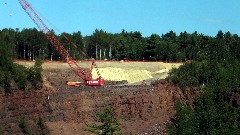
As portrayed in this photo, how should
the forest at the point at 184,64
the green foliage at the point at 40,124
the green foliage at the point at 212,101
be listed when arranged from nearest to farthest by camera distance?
the green foliage at the point at 212,101, the forest at the point at 184,64, the green foliage at the point at 40,124

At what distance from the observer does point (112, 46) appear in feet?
458

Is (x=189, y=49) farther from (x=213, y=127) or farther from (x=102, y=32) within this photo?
(x=213, y=127)

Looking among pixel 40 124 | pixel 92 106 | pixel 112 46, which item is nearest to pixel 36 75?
pixel 92 106

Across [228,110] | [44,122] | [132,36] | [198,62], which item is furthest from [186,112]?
[132,36]

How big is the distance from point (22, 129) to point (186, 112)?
60.0 ft

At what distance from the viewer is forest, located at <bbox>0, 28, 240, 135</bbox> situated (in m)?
58.5

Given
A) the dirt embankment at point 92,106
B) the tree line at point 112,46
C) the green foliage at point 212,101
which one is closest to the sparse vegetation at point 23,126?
the dirt embankment at point 92,106

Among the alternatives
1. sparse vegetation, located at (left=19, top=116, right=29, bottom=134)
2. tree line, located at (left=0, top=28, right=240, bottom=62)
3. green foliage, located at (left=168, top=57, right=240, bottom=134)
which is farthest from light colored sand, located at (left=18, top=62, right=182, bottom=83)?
tree line, located at (left=0, top=28, right=240, bottom=62)

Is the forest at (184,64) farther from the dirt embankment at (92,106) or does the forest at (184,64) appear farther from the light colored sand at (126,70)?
the light colored sand at (126,70)

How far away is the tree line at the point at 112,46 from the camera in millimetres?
124562

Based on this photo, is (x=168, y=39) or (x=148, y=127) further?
(x=168, y=39)

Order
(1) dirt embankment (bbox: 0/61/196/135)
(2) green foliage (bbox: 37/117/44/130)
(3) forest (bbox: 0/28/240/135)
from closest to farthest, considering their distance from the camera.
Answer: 1. (3) forest (bbox: 0/28/240/135)
2. (2) green foliage (bbox: 37/117/44/130)
3. (1) dirt embankment (bbox: 0/61/196/135)

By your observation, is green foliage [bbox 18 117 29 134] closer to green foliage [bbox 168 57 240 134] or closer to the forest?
the forest

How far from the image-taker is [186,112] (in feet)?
193
